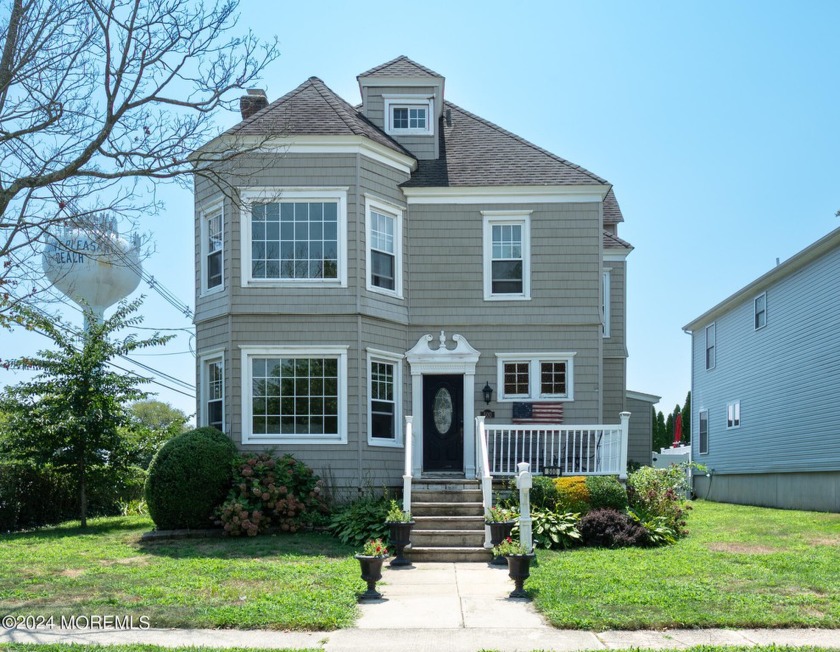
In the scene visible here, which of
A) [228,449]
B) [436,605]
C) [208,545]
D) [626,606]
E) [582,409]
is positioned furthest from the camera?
[582,409]

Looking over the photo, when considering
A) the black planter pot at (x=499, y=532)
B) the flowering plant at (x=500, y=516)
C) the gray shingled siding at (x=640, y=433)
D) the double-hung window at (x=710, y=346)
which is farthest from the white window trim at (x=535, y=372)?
the double-hung window at (x=710, y=346)

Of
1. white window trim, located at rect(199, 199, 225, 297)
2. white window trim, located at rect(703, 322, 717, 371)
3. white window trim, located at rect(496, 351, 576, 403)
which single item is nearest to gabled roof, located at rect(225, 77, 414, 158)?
white window trim, located at rect(199, 199, 225, 297)

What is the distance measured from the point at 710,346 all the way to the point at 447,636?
23.7 meters

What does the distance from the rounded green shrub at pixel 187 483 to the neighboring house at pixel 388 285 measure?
48.2 inches

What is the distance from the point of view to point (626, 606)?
9.70 metres

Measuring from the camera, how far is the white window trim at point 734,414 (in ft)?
90.2

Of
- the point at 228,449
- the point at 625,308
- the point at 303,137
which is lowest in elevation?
the point at 228,449

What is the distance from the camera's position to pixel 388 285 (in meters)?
18.2

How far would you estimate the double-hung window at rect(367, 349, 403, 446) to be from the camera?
17.4 metres

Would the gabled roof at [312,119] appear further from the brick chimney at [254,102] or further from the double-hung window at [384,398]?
the double-hung window at [384,398]

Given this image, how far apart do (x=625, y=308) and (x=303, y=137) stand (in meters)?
10.1

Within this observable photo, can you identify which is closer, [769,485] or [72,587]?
[72,587]

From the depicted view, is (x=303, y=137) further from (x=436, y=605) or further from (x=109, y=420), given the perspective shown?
(x=436, y=605)

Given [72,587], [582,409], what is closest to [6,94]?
[72,587]
